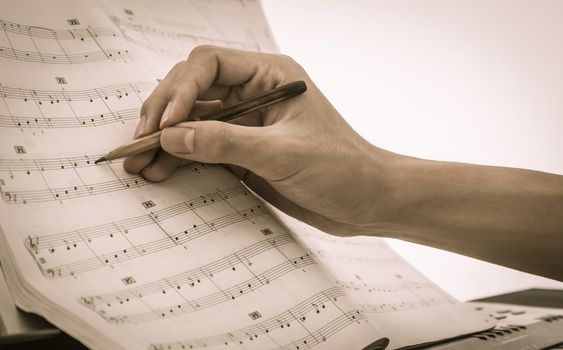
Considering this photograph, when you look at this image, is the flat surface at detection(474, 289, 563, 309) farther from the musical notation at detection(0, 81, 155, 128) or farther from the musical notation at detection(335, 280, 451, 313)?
the musical notation at detection(0, 81, 155, 128)

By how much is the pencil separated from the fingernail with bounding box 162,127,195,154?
0.06ft

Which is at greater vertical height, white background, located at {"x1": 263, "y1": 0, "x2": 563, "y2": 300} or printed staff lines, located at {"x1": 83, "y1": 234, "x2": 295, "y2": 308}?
white background, located at {"x1": 263, "y1": 0, "x2": 563, "y2": 300}

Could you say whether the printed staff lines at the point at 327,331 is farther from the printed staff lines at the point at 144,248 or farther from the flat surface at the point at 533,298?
the flat surface at the point at 533,298

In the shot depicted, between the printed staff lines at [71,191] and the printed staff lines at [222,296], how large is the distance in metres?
0.17

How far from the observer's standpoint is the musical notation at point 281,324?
2.22 ft

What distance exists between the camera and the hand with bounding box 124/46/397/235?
81 cm

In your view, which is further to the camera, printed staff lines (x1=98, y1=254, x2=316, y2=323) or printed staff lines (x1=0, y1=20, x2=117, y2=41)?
printed staff lines (x1=0, y1=20, x2=117, y2=41)

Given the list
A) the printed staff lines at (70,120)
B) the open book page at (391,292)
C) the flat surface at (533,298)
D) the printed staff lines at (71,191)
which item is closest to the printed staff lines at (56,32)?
the printed staff lines at (70,120)

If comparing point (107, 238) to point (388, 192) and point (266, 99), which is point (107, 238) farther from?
point (388, 192)

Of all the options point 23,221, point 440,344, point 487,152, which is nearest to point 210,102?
point 23,221

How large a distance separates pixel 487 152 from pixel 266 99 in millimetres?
748

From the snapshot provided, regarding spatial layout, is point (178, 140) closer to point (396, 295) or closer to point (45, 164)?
point (45, 164)

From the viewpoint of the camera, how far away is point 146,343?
0.64m

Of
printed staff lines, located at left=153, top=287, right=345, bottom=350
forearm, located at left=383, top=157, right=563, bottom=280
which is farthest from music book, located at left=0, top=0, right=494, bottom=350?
forearm, located at left=383, top=157, right=563, bottom=280
